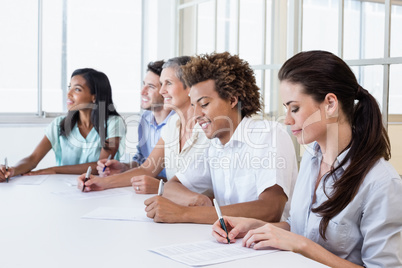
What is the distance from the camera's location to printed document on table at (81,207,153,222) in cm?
174

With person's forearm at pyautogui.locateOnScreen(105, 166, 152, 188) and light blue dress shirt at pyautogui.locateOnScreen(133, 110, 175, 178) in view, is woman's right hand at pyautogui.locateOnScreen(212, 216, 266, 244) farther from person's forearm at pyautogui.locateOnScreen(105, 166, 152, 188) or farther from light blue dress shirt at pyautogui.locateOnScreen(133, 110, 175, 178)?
light blue dress shirt at pyautogui.locateOnScreen(133, 110, 175, 178)

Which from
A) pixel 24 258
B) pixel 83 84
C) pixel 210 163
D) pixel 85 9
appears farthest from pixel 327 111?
pixel 85 9

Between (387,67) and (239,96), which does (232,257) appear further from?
(387,67)

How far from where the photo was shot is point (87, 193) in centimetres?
233

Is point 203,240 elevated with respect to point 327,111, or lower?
lower

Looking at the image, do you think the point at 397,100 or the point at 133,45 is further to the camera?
the point at 133,45

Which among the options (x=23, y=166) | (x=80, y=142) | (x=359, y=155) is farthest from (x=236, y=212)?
(x=80, y=142)

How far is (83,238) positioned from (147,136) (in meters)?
1.75

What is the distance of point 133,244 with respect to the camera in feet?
4.59

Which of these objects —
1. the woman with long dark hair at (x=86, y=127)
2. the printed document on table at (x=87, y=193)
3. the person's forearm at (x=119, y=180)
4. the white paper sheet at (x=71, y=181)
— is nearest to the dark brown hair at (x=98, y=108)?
the woman with long dark hair at (x=86, y=127)

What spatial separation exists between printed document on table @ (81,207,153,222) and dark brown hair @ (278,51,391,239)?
0.68m

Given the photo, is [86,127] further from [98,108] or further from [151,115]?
Result: [151,115]

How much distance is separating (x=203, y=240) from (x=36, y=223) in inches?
25.5

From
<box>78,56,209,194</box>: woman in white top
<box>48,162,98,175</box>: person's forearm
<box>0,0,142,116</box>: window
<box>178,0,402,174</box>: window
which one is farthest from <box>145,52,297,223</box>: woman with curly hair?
<box>0,0,142,116</box>: window
